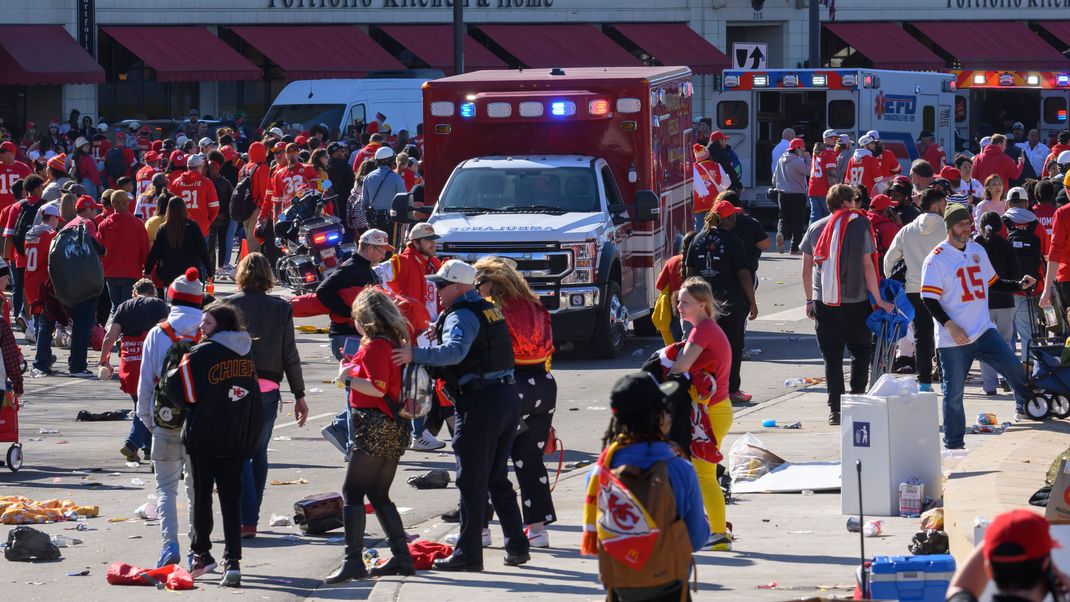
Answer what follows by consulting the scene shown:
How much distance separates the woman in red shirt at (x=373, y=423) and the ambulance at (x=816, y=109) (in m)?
22.3

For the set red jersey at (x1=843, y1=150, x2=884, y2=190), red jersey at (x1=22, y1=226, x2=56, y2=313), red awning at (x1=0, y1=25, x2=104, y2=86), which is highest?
red awning at (x1=0, y1=25, x2=104, y2=86)

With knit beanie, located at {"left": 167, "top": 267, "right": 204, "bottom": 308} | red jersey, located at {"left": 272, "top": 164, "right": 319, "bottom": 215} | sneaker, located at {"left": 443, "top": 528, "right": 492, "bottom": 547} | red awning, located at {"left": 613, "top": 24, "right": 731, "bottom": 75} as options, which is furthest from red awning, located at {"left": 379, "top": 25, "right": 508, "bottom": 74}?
sneaker, located at {"left": 443, "top": 528, "right": 492, "bottom": 547}

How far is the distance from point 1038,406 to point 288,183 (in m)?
12.3

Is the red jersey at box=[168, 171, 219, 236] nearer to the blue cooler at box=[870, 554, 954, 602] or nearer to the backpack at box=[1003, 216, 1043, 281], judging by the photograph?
the backpack at box=[1003, 216, 1043, 281]

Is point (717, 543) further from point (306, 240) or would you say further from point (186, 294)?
point (306, 240)

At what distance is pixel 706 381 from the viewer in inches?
381

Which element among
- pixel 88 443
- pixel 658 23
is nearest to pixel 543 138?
pixel 88 443

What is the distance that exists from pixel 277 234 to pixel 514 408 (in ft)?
42.9

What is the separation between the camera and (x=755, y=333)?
19.8 m

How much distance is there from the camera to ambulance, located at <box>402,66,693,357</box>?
17.3 metres

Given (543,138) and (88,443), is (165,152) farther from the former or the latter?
(88,443)

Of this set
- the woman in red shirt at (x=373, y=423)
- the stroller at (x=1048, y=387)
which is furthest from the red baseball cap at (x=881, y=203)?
the woman in red shirt at (x=373, y=423)

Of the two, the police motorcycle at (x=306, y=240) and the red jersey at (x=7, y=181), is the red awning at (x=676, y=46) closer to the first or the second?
the police motorcycle at (x=306, y=240)

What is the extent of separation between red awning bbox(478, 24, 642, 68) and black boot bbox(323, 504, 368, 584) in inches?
1580
